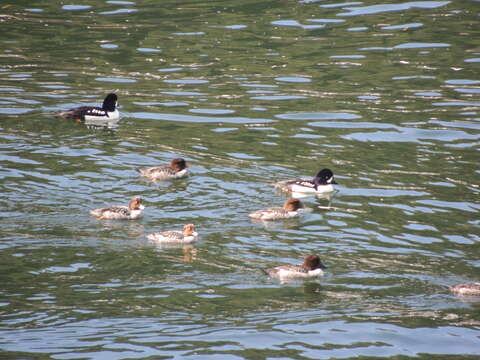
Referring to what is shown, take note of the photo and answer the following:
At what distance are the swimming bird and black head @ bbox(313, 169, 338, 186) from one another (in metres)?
0.97

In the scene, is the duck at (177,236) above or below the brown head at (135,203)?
below

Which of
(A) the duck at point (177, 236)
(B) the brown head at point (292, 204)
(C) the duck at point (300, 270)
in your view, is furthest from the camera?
(B) the brown head at point (292, 204)

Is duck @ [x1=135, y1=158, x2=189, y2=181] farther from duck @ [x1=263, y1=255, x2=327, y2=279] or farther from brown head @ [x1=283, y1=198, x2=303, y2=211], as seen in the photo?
duck @ [x1=263, y1=255, x2=327, y2=279]

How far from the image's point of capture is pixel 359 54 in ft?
97.2

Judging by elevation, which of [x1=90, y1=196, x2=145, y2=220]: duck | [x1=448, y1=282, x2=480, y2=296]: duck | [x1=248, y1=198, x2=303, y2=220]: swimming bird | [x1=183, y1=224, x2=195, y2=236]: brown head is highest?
[x1=90, y1=196, x2=145, y2=220]: duck

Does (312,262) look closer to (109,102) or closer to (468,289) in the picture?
(468,289)

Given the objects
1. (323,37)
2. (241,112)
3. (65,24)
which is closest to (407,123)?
(241,112)

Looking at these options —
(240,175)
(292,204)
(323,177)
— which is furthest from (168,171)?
(323,177)

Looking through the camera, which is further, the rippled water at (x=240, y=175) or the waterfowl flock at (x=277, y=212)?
the waterfowl flock at (x=277, y=212)

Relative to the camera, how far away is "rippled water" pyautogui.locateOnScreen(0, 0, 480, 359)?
13172 mm

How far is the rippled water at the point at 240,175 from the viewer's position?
1317 centimetres

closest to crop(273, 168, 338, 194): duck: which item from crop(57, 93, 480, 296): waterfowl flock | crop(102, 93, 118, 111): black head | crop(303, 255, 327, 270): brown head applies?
crop(57, 93, 480, 296): waterfowl flock

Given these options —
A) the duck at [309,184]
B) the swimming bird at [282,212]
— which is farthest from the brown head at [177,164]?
the swimming bird at [282,212]

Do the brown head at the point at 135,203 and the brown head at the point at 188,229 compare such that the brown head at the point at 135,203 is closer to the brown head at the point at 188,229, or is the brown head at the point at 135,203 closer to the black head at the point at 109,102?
the brown head at the point at 188,229
